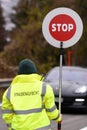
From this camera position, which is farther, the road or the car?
the car

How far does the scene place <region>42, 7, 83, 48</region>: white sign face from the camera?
9234 millimetres

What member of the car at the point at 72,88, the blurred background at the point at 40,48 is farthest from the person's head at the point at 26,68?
the blurred background at the point at 40,48

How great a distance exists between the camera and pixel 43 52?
43.9 metres

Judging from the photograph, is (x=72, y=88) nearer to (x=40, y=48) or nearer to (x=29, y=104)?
(x=29, y=104)

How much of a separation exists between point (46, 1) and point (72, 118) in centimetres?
2808

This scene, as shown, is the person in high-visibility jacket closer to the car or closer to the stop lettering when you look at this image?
the stop lettering

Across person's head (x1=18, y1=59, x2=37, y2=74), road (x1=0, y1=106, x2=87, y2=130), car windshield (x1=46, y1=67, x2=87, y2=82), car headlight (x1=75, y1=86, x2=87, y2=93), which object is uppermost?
person's head (x1=18, y1=59, x2=37, y2=74)

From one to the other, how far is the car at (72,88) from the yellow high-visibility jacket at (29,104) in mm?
10042

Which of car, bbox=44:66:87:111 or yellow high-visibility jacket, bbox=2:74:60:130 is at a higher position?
yellow high-visibility jacket, bbox=2:74:60:130

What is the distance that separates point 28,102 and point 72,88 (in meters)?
10.6

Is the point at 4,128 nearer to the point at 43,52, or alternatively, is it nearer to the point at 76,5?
the point at 76,5

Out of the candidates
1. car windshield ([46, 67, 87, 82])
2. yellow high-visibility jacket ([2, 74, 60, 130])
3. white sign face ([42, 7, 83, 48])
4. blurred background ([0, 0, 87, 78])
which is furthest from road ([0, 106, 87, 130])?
blurred background ([0, 0, 87, 78])

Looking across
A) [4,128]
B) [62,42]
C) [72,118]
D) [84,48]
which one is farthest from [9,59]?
[62,42]

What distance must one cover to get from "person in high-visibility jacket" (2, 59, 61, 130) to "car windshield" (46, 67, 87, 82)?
11.3 m
